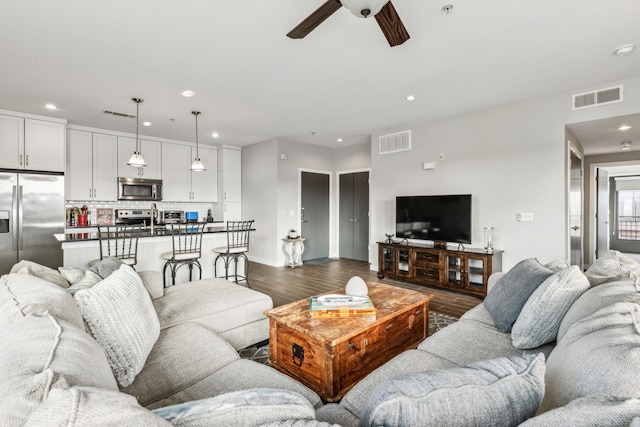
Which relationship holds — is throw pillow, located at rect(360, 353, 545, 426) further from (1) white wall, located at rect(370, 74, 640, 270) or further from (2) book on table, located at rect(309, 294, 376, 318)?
(1) white wall, located at rect(370, 74, 640, 270)

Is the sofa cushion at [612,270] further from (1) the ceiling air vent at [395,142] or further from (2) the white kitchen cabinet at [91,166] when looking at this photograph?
(2) the white kitchen cabinet at [91,166]

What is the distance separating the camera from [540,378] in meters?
0.74

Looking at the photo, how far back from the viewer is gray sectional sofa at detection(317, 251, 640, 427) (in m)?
0.66

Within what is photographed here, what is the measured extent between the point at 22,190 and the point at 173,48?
3736 millimetres

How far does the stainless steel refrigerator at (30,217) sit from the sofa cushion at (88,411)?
5.60 m

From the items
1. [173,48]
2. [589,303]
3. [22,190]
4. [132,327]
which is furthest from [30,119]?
[589,303]

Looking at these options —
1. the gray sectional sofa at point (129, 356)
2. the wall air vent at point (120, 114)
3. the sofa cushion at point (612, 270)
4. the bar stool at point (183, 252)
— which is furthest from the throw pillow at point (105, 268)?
the wall air vent at point (120, 114)

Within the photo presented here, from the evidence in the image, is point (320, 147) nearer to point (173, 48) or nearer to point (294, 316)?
point (173, 48)

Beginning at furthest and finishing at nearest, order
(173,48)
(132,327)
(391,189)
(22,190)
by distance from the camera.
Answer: (391,189) → (22,190) → (173,48) → (132,327)

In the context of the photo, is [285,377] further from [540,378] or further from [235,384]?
[540,378]

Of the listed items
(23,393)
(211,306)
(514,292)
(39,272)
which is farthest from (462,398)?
(39,272)

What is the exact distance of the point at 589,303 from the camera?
1.32 metres

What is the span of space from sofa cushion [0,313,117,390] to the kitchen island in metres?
3.07

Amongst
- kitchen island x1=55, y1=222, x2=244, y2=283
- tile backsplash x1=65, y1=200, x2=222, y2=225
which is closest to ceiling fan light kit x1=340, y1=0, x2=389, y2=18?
kitchen island x1=55, y1=222, x2=244, y2=283
